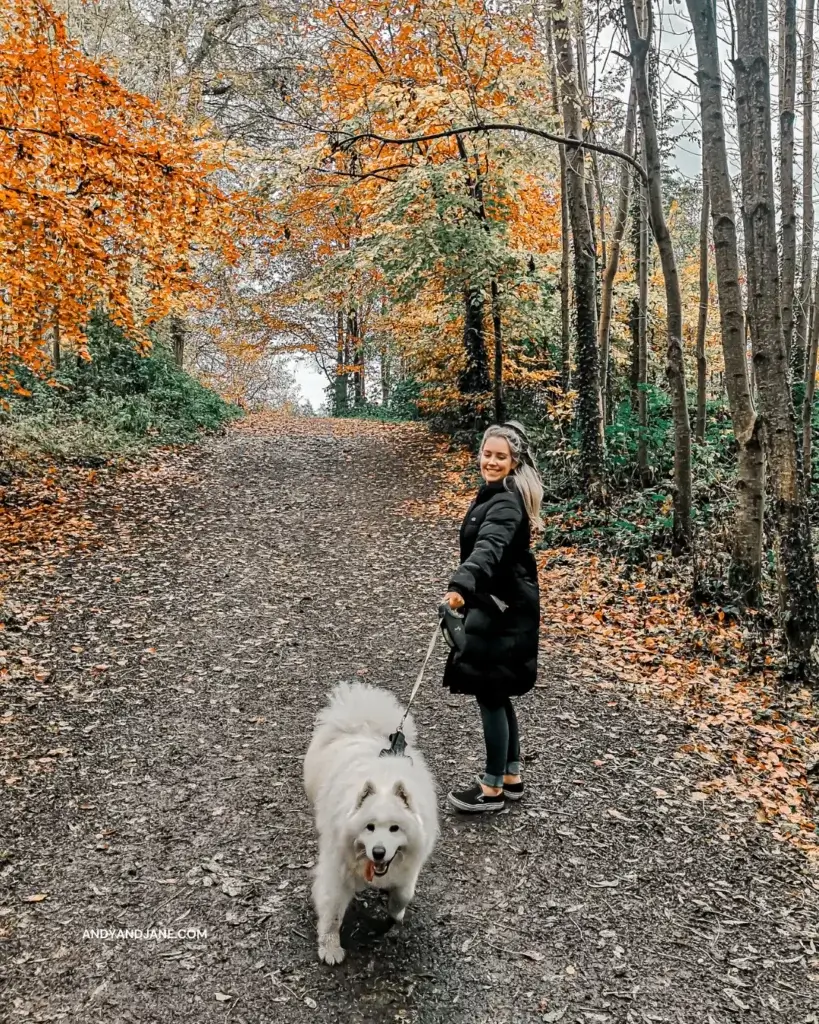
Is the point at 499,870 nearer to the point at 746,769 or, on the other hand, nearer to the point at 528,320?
the point at 746,769

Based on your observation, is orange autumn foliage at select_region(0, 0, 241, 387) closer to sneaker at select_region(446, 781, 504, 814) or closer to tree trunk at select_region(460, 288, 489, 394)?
tree trunk at select_region(460, 288, 489, 394)

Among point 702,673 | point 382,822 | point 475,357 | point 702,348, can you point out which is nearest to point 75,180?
point 382,822

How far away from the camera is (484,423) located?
15.4 m

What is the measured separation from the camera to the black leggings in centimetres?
405

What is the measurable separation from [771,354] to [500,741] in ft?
14.2

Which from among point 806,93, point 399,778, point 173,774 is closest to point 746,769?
point 399,778

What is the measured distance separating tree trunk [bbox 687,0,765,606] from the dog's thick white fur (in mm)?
5156

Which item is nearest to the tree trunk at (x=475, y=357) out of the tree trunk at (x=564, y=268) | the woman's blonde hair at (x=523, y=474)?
the tree trunk at (x=564, y=268)

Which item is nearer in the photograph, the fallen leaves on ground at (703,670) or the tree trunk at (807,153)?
the fallen leaves on ground at (703,670)

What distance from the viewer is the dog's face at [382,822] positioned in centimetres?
290

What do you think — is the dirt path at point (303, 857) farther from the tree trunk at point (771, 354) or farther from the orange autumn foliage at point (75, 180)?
the orange autumn foliage at point (75, 180)

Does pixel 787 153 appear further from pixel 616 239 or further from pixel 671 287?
pixel 671 287
